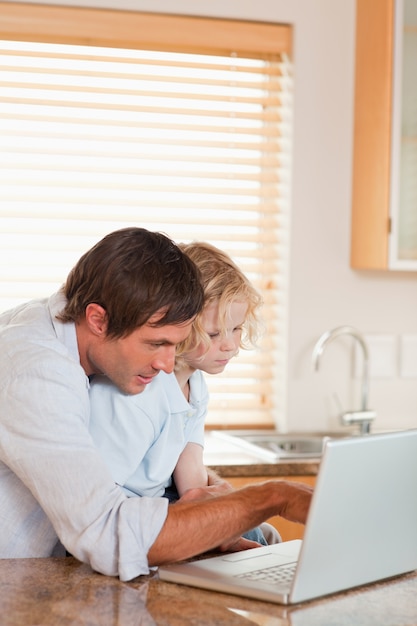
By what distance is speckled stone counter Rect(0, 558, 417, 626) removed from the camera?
1.36m

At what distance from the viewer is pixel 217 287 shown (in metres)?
2.06

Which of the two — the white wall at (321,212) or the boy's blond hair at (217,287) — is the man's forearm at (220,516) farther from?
the white wall at (321,212)

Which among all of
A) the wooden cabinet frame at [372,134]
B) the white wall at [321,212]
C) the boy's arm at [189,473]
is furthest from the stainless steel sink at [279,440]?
the boy's arm at [189,473]

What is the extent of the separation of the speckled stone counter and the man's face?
1.20ft

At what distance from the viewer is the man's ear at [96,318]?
1.71 meters

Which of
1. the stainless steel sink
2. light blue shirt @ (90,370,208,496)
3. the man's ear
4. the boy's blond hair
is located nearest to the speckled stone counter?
light blue shirt @ (90,370,208,496)

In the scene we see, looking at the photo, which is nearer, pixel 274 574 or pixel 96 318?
pixel 274 574

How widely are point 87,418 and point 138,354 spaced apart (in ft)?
0.50

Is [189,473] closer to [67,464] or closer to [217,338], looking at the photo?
[217,338]

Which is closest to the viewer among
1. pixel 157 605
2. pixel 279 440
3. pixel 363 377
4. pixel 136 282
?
pixel 157 605

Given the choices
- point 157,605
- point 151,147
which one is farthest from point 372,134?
point 157,605

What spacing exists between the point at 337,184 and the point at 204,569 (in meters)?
2.23

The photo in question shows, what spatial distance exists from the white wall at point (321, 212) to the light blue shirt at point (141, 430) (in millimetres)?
1527

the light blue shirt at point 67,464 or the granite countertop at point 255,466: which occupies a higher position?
the light blue shirt at point 67,464
